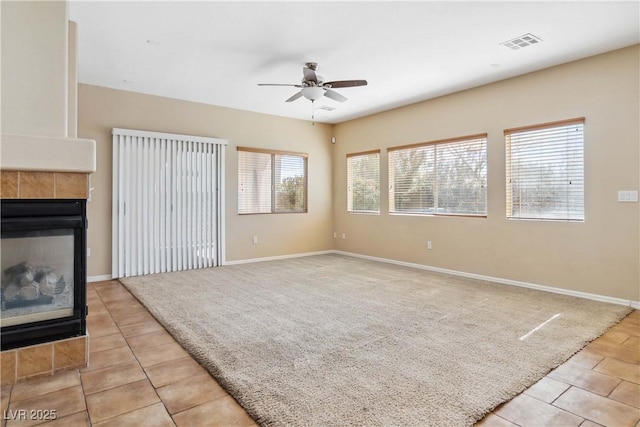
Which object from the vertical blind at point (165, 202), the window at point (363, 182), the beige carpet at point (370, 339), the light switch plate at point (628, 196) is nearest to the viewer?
the beige carpet at point (370, 339)

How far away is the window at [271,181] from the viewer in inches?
254

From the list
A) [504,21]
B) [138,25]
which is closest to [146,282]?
[138,25]

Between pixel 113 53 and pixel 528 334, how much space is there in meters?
5.03

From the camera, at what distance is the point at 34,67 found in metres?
2.17

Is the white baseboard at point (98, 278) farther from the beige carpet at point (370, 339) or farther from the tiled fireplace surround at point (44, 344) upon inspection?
the tiled fireplace surround at point (44, 344)

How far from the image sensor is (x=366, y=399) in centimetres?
197

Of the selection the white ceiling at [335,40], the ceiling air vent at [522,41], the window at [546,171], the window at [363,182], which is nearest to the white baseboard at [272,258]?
the window at [363,182]

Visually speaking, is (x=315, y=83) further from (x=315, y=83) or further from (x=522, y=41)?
(x=522, y=41)

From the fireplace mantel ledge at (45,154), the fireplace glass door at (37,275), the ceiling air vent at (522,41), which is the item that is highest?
the ceiling air vent at (522,41)

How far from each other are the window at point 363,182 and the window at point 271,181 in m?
0.95

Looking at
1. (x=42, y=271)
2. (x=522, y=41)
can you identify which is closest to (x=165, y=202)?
(x=42, y=271)

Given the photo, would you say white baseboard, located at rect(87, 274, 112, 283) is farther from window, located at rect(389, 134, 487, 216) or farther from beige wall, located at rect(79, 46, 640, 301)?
window, located at rect(389, 134, 487, 216)

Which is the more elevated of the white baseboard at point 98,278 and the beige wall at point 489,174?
the beige wall at point 489,174

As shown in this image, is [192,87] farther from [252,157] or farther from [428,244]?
[428,244]
